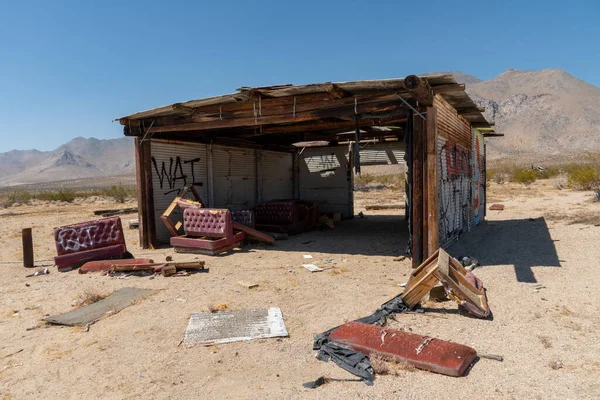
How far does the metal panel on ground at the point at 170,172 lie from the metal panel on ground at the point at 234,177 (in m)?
0.76

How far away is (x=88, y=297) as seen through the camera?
625 cm

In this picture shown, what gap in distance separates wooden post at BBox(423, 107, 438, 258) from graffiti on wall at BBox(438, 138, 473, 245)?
76cm

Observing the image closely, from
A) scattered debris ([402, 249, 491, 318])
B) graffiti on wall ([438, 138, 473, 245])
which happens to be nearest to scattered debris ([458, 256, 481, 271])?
graffiti on wall ([438, 138, 473, 245])

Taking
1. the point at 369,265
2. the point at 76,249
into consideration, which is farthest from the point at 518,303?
the point at 76,249

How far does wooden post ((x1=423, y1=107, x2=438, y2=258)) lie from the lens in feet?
25.4

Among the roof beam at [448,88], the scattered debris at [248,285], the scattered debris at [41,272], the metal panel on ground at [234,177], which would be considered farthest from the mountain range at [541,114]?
the scattered debris at [41,272]

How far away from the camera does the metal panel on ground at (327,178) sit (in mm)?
17078

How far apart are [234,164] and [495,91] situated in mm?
131765

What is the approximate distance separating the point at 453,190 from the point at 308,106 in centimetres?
410

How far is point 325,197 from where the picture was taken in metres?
17.5

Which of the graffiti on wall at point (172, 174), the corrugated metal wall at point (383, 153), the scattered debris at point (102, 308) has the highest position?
the corrugated metal wall at point (383, 153)

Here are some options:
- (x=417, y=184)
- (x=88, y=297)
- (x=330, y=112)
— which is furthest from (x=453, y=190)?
(x=88, y=297)

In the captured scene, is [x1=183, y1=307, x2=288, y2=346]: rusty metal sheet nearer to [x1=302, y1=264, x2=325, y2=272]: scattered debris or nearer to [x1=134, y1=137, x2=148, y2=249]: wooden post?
[x1=302, y1=264, x2=325, y2=272]: scattered debris

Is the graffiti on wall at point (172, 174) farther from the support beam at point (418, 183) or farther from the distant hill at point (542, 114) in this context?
the distant hill at point (542, 114)
